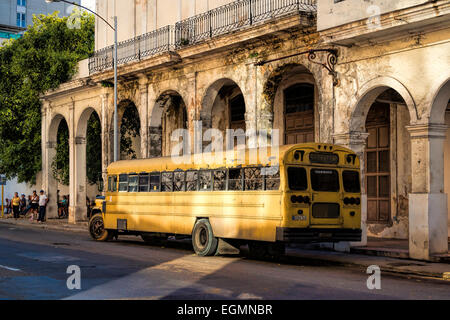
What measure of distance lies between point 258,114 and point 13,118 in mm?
20972

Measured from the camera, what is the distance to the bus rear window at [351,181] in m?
15.8

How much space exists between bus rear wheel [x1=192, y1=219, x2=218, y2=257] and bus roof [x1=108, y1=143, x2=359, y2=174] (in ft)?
5.01

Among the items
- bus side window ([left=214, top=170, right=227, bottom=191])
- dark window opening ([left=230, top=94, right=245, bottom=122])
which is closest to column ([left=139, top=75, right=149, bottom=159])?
dark window opening ([left=230, top=94, right=245, bottom=122])

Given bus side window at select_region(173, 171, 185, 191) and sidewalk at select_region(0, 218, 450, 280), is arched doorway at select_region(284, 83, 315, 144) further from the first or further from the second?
bus side window at select_region(173, 171, 185, 191)

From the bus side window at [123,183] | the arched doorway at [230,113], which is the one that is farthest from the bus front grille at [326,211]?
A: the arched doorway at [230,113]

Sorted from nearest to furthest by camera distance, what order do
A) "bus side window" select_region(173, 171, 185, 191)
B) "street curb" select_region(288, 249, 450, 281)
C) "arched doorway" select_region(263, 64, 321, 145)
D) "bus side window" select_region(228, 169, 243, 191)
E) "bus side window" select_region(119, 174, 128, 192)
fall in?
"street curb" select_region(288, 249, 450, 281), "bus side window" select_region(228, 169, 243, 191), "bus side window" select_region(173, 171, 185, 191), "bus side window" select_region(119, 174, 128, 192), "arched doorway" select_region(263, 64, 321, 145)

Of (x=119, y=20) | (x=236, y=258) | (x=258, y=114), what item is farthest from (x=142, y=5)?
(x=236, y=258)

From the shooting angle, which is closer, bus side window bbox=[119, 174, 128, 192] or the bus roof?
the bus roof

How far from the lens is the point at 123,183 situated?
70.1ft

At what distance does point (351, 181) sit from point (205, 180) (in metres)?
3.94

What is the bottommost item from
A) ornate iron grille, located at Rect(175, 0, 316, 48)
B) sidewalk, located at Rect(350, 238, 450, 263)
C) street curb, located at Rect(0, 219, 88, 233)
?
street curb, located at Rect(0, 219, 88, 233)

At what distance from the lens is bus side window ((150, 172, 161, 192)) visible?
19656 mm

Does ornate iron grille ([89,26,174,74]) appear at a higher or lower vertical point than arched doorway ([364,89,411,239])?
higher

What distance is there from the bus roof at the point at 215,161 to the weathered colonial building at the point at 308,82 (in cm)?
283
